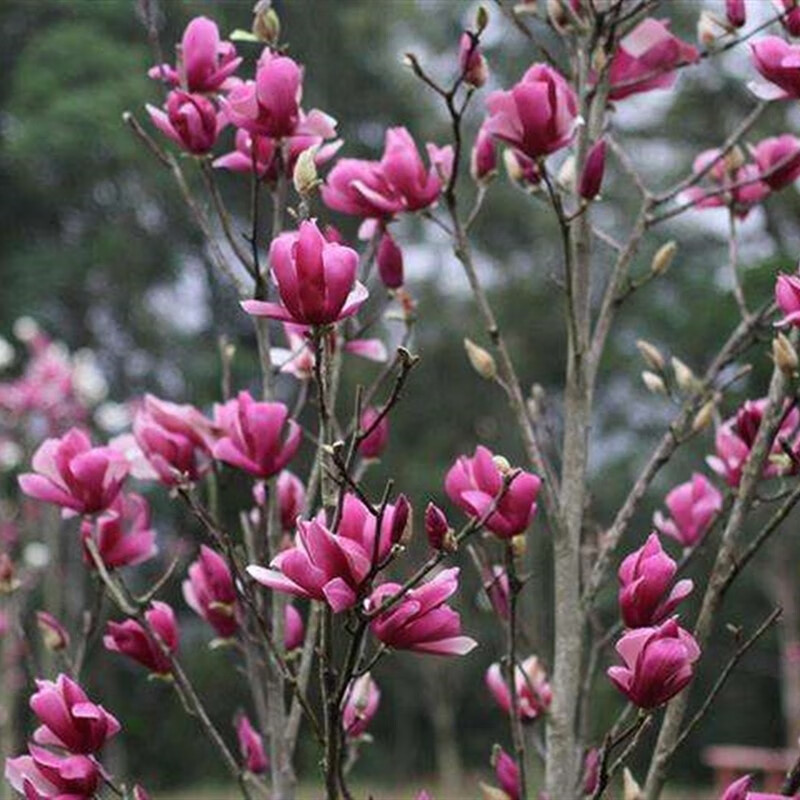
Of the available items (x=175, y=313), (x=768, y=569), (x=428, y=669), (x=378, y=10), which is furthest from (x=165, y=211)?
(x=768, y=569)

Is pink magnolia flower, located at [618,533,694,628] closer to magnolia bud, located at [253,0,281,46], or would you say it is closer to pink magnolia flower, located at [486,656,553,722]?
pink magnolia flower, located at [486,656,553,722]

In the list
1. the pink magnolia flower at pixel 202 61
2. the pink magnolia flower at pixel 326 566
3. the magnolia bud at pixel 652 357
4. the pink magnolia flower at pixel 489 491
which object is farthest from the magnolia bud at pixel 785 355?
the pink magnolia flower at pixel 202 61

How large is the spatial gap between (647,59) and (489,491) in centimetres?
57

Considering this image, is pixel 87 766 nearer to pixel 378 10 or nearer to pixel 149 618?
pixel 149 618

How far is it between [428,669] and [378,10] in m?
6.12

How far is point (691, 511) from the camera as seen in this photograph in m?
1.45

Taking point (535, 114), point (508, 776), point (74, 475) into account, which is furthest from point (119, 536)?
point (535, 114)

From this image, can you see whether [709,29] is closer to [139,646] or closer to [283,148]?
[283,148]

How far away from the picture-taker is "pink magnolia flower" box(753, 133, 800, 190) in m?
1.45

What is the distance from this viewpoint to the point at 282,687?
129cm

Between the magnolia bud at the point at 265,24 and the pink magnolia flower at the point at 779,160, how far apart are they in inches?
20.4

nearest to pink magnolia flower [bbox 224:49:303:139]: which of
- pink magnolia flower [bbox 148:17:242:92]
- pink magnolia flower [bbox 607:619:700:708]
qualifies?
pink magnolia flower [bbox 148:17:242:92]

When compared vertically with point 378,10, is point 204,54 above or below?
above

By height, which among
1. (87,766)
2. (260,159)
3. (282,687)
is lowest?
(282,687)
